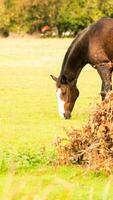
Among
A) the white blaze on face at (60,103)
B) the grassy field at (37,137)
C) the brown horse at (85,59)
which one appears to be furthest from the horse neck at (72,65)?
the grassy field at (37,137)

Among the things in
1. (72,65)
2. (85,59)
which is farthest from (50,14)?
(72,65)

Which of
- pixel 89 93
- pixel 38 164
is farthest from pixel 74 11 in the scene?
pixel 38 164

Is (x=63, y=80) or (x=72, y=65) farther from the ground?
(x=72, y=65)

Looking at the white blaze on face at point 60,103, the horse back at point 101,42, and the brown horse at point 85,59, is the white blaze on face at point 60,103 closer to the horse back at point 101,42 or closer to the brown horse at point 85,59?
the brown horse at point 85,59

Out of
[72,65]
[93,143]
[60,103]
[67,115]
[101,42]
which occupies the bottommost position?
[67,115]

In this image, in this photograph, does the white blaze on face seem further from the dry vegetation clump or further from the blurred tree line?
the blurred tree line

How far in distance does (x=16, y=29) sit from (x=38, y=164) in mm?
88193

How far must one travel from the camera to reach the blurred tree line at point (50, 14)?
323 feet

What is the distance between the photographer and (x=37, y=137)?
607 inches

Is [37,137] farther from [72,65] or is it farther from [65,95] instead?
[72,65]

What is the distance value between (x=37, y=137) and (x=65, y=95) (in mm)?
4110

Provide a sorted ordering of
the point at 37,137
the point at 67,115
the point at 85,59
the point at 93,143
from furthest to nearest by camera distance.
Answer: the point at 85,59 → the point at 67,115 → the point at 37,137 → the point at 93,143

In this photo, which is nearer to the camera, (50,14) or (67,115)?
(67,115)

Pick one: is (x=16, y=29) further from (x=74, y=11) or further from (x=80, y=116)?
(x=80, y=116)
